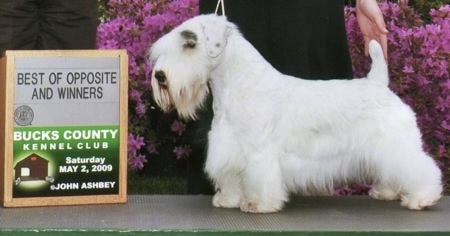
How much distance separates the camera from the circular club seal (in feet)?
10.4

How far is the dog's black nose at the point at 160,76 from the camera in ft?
9.96

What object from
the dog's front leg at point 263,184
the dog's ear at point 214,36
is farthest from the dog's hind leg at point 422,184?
the dog's ear at point 214,36

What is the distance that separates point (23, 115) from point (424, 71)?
2.23 metres

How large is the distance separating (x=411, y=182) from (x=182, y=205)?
0.82 m

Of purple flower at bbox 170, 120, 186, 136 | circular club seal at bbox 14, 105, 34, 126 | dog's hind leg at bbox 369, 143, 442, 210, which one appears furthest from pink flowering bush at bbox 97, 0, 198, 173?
dog's hind leg at bbox 369, 143, 442, 210

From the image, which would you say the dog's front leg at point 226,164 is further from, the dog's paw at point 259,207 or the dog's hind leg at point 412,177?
the dog's hind leg at point 412,177

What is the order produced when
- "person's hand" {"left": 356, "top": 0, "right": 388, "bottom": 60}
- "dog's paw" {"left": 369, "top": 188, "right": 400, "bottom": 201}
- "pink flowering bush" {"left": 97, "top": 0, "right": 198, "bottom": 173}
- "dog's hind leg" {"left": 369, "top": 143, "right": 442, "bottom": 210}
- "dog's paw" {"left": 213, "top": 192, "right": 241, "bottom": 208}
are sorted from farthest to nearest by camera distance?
"pink flowering bush" {"left": 97, "top": 0, "right": 198, "bottom": 173}
"person's hand" {"left": 356, "top": 0, "right": 388, "bottom": 60}
"dog's paw" {"left": 369, "top": 188, "right": 400, "bottom": 201}
"dog's paw" {"left": 213, "top": 192, "right": 241, "bottom": 208}
"dog's hind leg" {"left": 369, "top": 143, "right": 442, "bottom": 210}

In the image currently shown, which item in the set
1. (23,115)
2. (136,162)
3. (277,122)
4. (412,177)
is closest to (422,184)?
(412,177)

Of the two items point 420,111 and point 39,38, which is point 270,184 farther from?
point 420,111

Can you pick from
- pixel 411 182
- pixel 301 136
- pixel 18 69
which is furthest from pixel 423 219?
pixel 18 69

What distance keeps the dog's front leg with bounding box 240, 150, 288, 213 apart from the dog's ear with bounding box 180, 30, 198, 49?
42cm

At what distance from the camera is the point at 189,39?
9.95 ft

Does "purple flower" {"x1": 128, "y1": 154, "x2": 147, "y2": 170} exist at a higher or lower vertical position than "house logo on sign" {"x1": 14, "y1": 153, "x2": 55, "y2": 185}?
lower

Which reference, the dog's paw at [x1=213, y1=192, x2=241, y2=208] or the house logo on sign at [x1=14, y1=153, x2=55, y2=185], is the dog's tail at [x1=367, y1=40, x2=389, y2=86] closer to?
the dog's paw at [x1=213, y1=192, x2=241, y2=208]
